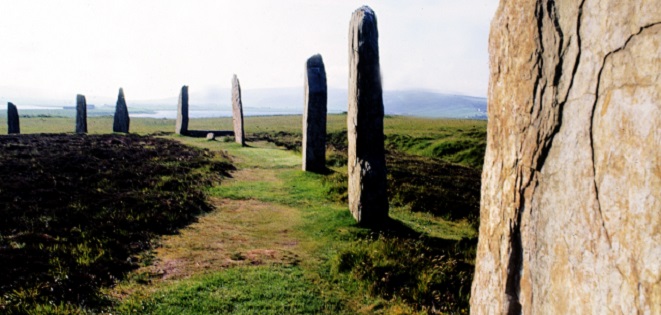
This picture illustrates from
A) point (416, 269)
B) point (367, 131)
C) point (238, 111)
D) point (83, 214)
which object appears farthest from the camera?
point (238, 111)

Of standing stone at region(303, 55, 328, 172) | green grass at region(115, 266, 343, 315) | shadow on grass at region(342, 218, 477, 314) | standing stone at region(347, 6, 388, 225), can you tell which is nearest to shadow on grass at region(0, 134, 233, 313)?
green grass at region(115, 266, 343, 315)

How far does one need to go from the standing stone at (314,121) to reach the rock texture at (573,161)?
46.8 feet

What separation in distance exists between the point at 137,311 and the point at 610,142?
229 inches

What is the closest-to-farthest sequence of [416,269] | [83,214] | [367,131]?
[416,269]
[83,214]
[367,131]

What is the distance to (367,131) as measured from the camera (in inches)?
410

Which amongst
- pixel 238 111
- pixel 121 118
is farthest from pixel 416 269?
pixel 121 118

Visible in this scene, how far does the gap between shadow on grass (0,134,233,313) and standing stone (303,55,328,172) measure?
346 centimetres

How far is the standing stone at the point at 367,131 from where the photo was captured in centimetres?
1023

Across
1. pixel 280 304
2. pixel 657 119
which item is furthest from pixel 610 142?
pixel 280 304

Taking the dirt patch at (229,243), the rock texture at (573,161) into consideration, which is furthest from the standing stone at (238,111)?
the rock texture at (573,161)

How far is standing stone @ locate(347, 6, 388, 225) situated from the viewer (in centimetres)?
1023

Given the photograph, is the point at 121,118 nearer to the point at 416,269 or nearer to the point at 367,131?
the point at 367,131

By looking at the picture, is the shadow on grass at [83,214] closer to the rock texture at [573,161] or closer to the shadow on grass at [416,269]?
the shadow on grass at [416,269]

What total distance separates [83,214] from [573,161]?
401 inches
